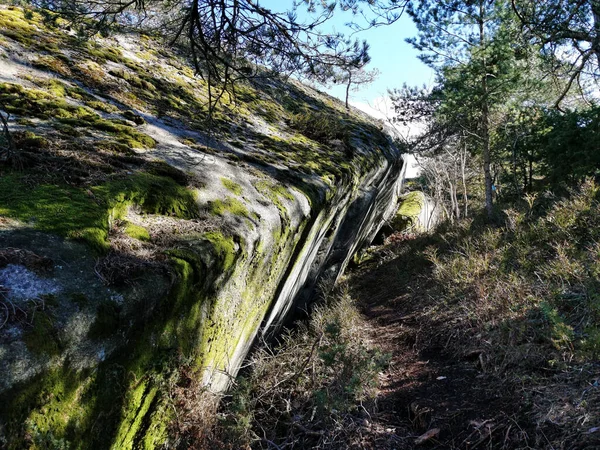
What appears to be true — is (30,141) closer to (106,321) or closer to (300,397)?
(106,321)

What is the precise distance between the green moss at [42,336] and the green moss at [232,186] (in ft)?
6.24

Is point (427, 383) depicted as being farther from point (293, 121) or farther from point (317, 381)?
point (293, 121)

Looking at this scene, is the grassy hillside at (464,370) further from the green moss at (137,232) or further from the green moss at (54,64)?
the green moss at (54,64)

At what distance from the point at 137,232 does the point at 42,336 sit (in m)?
0.91

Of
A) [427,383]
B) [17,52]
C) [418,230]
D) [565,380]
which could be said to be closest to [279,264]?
[427,383]

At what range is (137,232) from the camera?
2.28m

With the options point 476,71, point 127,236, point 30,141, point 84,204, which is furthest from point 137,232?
point 476,71

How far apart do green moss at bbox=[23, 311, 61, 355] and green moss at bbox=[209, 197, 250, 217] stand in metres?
1.45

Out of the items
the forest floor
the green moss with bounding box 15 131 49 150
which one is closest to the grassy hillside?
the forest floor

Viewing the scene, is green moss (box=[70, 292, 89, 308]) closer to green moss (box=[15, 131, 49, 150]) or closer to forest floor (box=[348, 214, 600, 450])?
green moss (box=[15, 131, 49, 150])

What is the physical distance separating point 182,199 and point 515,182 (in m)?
11.9

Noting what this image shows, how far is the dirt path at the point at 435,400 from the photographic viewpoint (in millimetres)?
3033

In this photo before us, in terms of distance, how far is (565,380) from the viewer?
3217 mm

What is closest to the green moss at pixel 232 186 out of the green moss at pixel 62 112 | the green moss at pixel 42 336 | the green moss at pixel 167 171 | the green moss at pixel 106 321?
the green moss at pixel 167 171
